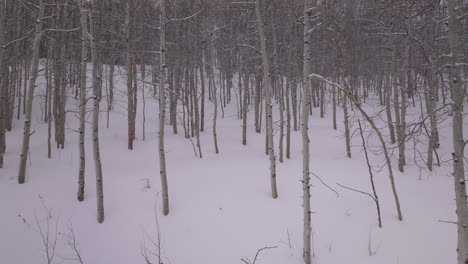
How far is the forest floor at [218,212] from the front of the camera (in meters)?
7.10

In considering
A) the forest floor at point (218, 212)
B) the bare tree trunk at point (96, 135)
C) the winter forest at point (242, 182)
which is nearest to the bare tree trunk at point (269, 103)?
the winter forest at point (242, 182)

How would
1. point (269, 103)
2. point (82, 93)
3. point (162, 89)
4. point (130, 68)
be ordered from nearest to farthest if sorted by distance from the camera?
1. point (162, 89)
2. point (82, 93)
3. point (269, 103)
4. point (130, 68)

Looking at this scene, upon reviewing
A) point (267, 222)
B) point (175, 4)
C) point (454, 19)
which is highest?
point (175, 4)

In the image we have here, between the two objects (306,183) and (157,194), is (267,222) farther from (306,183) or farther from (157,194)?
(157,194)

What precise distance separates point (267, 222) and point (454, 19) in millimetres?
5856

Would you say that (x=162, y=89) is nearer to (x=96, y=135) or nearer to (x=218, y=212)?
(x=96, y=135)

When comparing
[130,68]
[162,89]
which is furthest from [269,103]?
[130,68]

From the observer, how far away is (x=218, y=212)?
836 centimetres

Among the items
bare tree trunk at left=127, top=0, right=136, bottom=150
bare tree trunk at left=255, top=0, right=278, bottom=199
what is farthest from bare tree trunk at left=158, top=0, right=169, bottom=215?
bare tree trunk at left=127, top=0, right=136, bottom=150

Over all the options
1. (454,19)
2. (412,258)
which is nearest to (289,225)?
(412,258)

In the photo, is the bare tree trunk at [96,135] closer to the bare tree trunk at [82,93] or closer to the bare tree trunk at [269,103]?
the bare tree trunk at [82,93]

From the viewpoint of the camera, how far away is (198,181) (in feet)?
33.0

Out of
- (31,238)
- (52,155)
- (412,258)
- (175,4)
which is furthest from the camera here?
(175,4)

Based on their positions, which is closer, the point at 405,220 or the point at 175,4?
the point at 405,220
